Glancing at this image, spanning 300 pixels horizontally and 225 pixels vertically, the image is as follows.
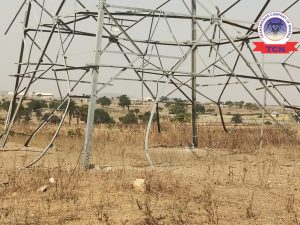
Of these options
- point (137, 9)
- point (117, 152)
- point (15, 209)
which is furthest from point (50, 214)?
point (117, 152)

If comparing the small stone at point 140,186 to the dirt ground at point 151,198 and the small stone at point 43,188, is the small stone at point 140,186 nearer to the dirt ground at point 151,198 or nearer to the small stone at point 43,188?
the dirt ground at point 151,198

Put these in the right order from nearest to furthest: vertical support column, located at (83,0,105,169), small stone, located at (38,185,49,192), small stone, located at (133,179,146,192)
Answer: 1. small stone, located at (133,179,146,192)
2. small stone, located at (38,185,49,192)
3. vertical support column, located at (83,0,105,169)

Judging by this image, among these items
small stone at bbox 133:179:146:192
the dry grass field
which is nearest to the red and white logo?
the dry grass field

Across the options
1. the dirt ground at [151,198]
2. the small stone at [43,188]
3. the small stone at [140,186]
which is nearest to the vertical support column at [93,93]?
the dirt ground at [151,198]

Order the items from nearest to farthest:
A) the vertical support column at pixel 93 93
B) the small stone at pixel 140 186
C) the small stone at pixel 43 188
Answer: the small stone at pixel 140 186, the small stone at pixel 43 188, the vertical support column at pixel 93 93

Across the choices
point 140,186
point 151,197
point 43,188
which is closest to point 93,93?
point 43,188

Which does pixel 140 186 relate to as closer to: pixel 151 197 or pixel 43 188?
pixel 151 197

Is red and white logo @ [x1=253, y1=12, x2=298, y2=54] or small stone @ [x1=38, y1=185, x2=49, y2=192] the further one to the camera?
red and white logo @ [x1=253, y1=12, x2=298, y2=54]

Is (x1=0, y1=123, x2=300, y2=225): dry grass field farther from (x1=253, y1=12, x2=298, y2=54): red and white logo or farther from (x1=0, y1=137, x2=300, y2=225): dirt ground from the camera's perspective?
(x1=253, y1=12, x2=298, y2=54): red and white logo

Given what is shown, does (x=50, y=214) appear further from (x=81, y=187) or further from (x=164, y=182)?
(x=164, y=182)

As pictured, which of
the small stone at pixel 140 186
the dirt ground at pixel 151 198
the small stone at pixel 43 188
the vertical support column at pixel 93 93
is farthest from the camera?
the vertical support column at pixel 93 93

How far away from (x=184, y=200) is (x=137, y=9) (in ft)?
22.6

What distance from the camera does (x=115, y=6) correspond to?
41.6 feet

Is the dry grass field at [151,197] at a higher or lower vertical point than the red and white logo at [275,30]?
lower
